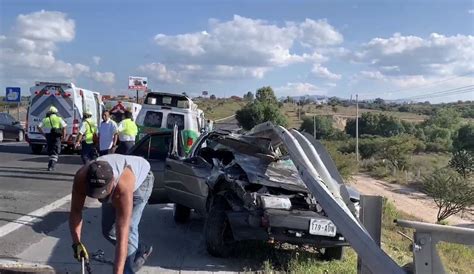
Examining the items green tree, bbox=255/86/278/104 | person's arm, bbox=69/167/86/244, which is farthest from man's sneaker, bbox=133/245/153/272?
green tree, bbox=255/86/278/104

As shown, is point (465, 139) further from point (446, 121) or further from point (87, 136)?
point (87, 136)

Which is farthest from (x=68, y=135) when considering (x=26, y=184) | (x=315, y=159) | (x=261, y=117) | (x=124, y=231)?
(x=261, y=117)

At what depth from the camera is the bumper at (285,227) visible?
599 centimetres

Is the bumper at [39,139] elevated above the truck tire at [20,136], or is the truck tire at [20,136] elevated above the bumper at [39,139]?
the bumper at [39,139]

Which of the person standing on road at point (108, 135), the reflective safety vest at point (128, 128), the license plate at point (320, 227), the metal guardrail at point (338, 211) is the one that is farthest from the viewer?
the reflective safety vest at point (128, 128)

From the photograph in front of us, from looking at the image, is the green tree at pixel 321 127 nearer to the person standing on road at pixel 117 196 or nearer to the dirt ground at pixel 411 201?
the dirt ground at pixel 411 201

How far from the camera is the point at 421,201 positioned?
27.4 metres

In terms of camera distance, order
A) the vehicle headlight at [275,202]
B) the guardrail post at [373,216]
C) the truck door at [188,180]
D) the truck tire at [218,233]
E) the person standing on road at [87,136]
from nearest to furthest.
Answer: the guardrail post at [373,216], the vehicle headlight at [275,202], the truck tire at [218,233], the truck door at [188,180], the person standing on road at [87,136]

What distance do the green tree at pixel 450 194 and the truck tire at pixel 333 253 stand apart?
15.8 m

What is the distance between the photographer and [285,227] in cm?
600

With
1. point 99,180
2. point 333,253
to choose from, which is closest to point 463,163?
point 333,253

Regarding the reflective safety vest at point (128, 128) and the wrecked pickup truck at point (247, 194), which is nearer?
the wrecked pickup truck at point (247, 194)

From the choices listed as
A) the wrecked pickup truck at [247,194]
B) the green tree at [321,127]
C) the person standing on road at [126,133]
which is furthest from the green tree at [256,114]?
the wrecked pickup truck at [247,194]

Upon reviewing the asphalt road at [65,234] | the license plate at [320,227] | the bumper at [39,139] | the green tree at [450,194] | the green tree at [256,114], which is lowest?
the green tree at [450,194]
